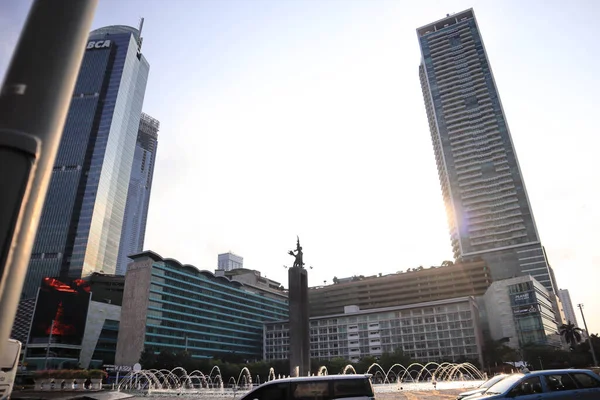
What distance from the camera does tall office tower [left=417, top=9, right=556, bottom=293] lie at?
142m

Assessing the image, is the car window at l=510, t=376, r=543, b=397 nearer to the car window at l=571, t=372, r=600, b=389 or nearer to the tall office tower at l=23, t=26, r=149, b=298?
the car window at l=571, t=372, r=600, b=389

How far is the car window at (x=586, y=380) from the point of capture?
1169cm

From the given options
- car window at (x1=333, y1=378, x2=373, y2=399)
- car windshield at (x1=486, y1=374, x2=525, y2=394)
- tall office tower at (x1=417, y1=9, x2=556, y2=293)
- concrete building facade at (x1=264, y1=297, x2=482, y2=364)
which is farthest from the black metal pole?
tall office tower at (x1=417, y1=9, x2=556, y2=293)

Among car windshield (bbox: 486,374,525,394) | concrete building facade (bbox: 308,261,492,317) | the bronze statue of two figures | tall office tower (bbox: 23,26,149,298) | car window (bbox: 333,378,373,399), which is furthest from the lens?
concrete building facade (bbox: 308,261,492,317)

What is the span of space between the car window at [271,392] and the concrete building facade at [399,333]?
10331 cm

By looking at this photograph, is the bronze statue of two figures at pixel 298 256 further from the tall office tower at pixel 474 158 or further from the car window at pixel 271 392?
the tall office tower at pixel 474 158

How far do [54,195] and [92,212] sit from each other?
667 inches

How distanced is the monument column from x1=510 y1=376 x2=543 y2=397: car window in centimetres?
1906

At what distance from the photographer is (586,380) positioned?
11812 millimetres

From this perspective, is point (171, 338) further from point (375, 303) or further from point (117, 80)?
point (117, 80)

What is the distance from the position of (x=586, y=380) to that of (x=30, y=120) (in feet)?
52.0

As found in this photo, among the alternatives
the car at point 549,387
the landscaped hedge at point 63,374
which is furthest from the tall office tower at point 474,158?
the car at point 549,387

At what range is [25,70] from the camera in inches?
67.9

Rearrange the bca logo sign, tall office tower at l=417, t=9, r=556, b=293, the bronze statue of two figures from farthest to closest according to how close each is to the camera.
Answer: the bca logo sign
tall office tower at l=417, t=9, r=556, b=293
the bronze statue of two figures
